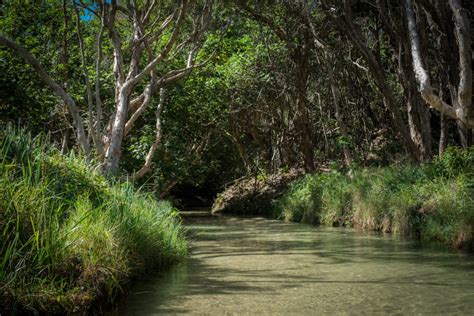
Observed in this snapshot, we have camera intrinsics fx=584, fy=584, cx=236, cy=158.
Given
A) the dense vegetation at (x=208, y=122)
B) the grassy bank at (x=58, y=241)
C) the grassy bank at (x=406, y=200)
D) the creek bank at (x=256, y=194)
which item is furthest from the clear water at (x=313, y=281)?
the creek bank at (x=256, y=194)

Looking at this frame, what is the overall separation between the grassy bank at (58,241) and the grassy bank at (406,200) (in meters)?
6.12

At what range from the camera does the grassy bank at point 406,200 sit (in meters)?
10.9

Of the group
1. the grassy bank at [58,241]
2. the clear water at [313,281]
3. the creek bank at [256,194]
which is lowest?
the clear water at [313,281]

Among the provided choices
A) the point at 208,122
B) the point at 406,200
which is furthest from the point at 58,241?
the point at 208,122

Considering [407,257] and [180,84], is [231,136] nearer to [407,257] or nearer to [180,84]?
[180,84]

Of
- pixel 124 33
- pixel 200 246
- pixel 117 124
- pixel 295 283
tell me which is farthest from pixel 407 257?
pixel 124 33

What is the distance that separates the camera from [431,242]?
11.2 m

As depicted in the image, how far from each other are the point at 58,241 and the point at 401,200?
903cm

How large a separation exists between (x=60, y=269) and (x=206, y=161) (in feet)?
67.2

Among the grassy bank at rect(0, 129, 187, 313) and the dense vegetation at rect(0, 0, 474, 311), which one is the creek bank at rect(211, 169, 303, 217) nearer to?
the dense vegetation at rect(0, 0, 474, 311)

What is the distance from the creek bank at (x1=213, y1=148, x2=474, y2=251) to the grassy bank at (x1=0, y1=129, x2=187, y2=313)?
609 centimetres

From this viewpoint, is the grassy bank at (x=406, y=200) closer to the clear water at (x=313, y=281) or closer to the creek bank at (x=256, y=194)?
the clear water at (x=313, y=281)

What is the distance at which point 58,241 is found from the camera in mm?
5441

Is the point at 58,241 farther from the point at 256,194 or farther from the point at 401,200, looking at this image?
the point at 256,194
